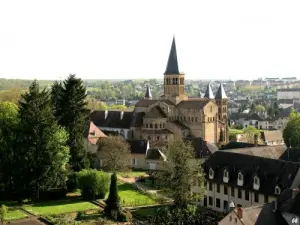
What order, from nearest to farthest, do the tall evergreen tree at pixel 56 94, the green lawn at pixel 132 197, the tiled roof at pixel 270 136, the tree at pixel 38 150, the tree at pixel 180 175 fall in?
the tree at pixel 180 175
the tree at pixel 38 150
the green lawn at pixel 132 197
the tall evergreen tree at pixel 56 94
the tiled roof at pixel 270 136

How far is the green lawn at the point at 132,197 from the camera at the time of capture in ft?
184

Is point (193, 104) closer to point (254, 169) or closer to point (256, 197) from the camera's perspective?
point (254, 169)

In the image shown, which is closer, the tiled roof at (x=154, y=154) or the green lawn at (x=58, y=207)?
the green lawn at (x=58, y=207)

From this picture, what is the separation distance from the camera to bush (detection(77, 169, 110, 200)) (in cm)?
5616

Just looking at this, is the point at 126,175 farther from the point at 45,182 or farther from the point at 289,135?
the point at 289,135

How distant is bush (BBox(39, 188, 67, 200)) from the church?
2551 centimetres

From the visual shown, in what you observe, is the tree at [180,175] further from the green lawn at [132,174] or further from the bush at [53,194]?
the green lawn at [132,174]

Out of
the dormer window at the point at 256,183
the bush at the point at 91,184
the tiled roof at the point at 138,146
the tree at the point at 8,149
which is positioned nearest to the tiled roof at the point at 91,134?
the tiled roof at the point at 138,146

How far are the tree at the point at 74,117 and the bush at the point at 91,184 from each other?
3749mm

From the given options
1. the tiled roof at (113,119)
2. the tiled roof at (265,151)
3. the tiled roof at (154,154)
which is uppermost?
the tiled roof at (113,119)

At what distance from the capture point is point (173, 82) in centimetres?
9019

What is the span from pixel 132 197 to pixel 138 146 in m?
20.6

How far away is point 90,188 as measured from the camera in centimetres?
5622

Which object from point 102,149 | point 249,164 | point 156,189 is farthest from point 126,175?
point 249,164
